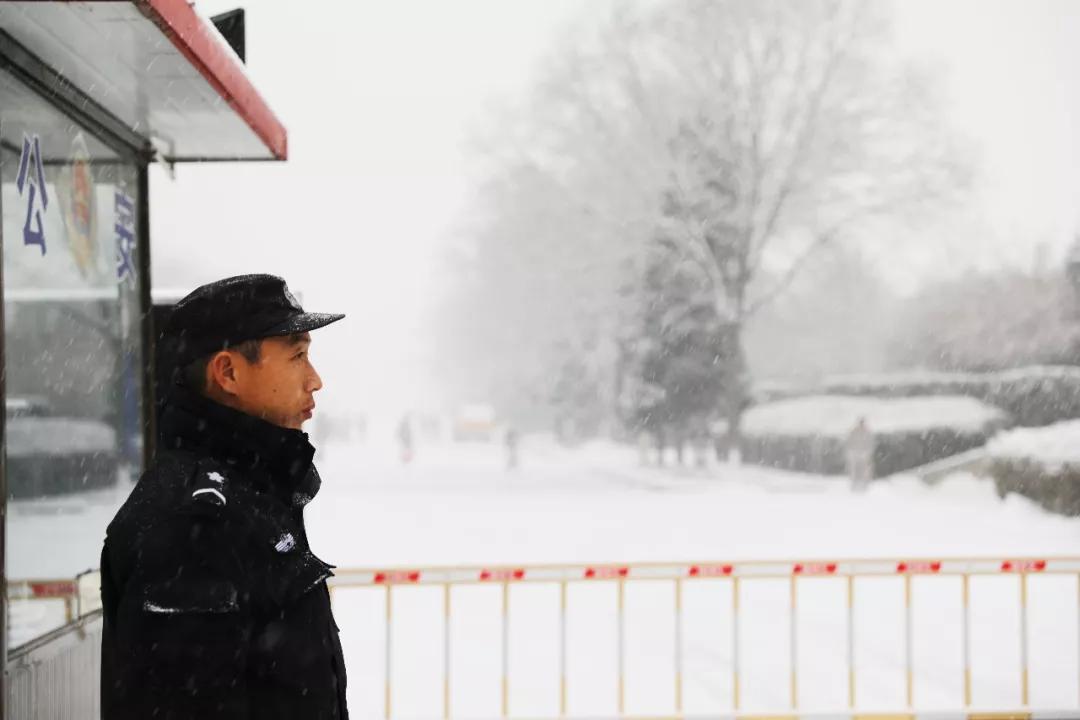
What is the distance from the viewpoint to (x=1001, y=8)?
4541 cm

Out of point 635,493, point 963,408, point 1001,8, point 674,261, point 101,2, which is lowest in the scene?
point 635,493

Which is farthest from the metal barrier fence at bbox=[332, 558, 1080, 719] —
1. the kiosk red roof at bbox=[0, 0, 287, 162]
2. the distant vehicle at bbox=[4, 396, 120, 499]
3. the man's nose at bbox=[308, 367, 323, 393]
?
the man's nose at bbox=[308, 367, 323, 393]

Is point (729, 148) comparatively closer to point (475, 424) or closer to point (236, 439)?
point (475, 424)

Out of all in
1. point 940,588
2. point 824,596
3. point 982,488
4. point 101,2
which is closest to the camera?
point 101,2

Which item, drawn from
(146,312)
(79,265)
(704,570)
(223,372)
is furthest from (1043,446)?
(223,372)

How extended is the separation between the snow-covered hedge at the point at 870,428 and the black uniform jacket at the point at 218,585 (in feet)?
90.5

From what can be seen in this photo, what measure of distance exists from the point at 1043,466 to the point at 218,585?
23372 mm

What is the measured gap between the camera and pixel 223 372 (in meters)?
2.19

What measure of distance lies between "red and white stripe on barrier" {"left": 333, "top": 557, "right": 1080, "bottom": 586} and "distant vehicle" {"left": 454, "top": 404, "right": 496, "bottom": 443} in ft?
148

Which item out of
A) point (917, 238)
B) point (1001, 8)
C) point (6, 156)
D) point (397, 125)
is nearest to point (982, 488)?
point (917, 238)

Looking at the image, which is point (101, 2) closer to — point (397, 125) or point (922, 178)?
point (922, 178)

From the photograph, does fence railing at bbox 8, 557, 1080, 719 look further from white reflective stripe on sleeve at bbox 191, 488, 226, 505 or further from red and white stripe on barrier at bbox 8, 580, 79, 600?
white reflective stripe on sleeve at bbox 191, 488, 226, 505

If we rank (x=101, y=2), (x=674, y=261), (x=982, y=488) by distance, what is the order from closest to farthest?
(x=101, y=2) → (x=982, y=488) → (x=674, y=261)

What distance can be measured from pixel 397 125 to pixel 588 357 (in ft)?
146
